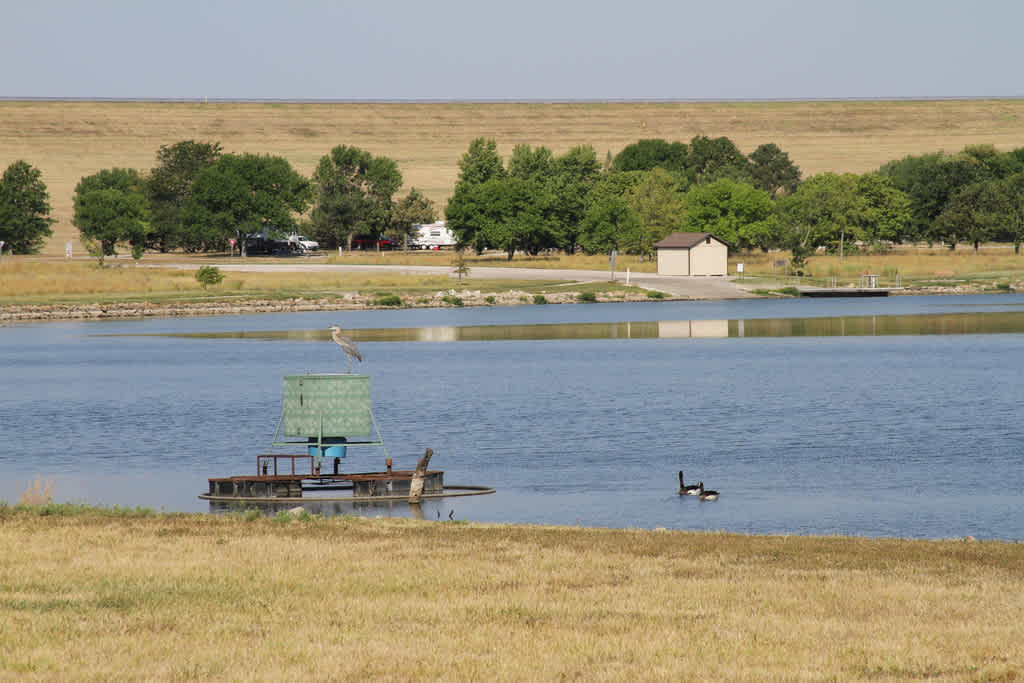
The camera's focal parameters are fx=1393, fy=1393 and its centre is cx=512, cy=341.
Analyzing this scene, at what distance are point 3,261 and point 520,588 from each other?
12960 cm

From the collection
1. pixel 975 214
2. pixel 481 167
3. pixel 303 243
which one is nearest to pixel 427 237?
pixel 303 243

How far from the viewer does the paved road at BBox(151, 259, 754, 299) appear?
11544 centimetres

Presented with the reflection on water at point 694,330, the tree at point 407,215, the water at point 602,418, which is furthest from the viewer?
the tree at point 407,215

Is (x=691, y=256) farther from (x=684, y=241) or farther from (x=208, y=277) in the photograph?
(x=208, y=277)

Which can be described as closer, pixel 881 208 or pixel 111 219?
pixel 111 219

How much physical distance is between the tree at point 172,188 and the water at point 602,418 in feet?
259

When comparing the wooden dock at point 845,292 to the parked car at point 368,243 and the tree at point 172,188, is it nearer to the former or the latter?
the parked car at point 368,243

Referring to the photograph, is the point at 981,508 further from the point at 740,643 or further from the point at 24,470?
the point at 24,470

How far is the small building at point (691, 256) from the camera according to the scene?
126 metres

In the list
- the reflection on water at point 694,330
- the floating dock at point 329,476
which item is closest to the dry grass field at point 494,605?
the floating dock at point 329,476

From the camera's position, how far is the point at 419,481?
24984mm

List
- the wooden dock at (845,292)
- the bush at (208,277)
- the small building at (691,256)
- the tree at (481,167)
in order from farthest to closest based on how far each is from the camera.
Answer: the tree at (481,167), the small building at (691,256), the wooden dock at (845,292), the bush at (208,277)

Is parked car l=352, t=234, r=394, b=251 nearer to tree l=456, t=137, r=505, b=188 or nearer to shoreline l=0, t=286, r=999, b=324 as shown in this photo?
tree l=456, t=137, r=505, b=188

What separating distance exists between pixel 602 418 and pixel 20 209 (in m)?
131
